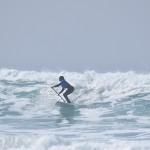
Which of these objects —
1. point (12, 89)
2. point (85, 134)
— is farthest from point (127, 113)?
point (12, 89)

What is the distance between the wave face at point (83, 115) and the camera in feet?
44.0

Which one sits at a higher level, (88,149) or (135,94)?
(135,94)

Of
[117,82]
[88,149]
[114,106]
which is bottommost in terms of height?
[88,149]

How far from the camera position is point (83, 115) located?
61.3 feet

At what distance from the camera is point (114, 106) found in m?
20.3

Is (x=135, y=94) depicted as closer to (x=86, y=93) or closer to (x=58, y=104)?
(x=86, y=93)

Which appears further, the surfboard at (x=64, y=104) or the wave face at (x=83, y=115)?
the surfboard at (x=64, y=104)

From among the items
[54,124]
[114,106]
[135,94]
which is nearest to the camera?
[54,124]

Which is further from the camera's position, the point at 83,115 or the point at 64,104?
the point at 64,104

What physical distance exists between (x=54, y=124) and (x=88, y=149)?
414 centimetres

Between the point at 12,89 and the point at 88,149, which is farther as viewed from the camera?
the point at 12,89

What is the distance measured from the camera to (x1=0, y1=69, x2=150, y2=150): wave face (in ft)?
44.0

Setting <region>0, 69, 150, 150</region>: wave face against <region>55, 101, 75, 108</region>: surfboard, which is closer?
<region>0, 69, 150, 150</region>: wave face

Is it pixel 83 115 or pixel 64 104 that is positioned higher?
pixel 64 104
